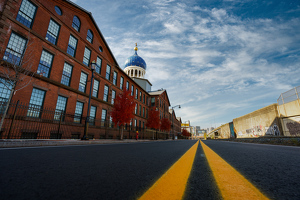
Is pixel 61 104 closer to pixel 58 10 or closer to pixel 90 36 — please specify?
pixel 58 10

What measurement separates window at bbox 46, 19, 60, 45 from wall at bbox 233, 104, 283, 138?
2595cm

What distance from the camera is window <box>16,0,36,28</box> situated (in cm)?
1022

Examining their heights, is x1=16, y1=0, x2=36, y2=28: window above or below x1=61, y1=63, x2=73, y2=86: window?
above

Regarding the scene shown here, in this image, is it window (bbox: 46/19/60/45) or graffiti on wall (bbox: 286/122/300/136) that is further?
graffiti on wall (bbox: 286/122/300/136)

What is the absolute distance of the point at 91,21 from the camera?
57.6 ft

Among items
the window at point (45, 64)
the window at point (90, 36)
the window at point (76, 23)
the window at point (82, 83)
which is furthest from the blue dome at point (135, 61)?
the window at point (45, 64)

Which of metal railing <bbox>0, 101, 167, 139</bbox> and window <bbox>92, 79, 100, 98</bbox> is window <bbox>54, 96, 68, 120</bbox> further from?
window <bbox>92, 79, 100, 98</bbox>

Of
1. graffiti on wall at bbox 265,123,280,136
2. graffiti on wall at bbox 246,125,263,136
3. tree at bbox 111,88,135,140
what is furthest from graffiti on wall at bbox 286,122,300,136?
tree at bbox 111,88,135,140

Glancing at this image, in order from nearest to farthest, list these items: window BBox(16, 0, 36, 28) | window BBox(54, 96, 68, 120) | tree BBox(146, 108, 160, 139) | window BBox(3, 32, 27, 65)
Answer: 1. window BBox(3, 32, 27, 65)
2. window BBox(16, 0, 36, 28)
3. window BBox(54, 96, 68, 120)
4. tree BBox(146, 108, 160, 139)

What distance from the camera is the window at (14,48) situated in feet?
30.0

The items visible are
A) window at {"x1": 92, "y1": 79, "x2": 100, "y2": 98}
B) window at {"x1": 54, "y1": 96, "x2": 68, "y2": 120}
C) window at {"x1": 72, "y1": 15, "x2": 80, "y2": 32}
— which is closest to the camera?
window at {"x1": 54, "y1": 96, "x2": 68, "y2": 120}

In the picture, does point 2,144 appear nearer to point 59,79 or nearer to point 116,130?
point 59,79

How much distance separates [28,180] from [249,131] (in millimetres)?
29381

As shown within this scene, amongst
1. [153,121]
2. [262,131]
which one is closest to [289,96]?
[262,131]
